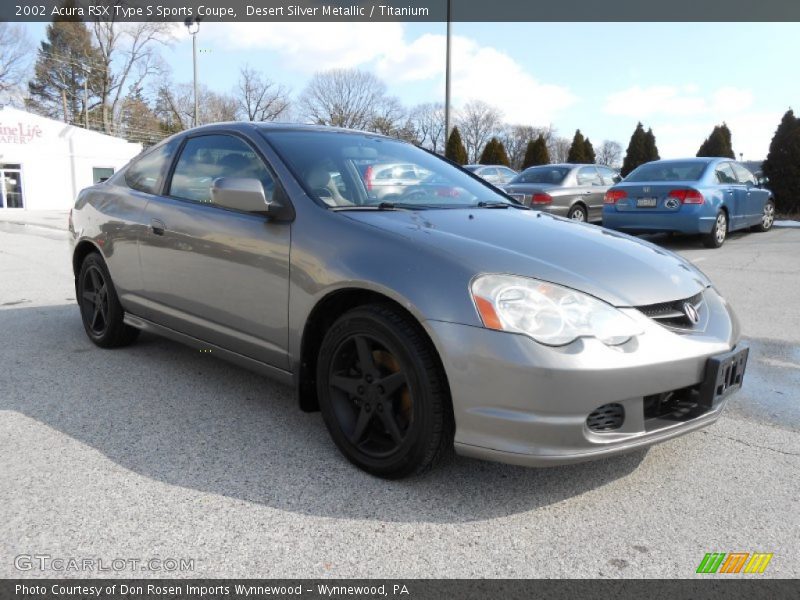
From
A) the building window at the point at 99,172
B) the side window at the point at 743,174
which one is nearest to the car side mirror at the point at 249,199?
the side window at the point at 743,174

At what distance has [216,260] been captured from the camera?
333 cm

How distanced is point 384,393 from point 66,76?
59.9 m

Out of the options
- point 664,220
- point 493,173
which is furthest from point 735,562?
point 493,173

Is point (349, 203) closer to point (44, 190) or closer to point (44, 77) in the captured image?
point (44, 190)

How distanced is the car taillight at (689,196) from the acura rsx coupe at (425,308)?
7.12m

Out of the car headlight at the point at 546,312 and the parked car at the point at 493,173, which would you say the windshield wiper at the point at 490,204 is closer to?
the car headlight at the point at 546,312

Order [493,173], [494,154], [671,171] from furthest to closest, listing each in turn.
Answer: [494,154], [493,173], [671,171]

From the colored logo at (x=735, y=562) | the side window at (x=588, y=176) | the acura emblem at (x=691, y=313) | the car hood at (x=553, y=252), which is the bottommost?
the colored logo at (x=735, y=562)

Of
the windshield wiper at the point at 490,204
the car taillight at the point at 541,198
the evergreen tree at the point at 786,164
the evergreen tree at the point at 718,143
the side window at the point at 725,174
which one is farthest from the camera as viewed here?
the evergreen tree at the point at 718,143

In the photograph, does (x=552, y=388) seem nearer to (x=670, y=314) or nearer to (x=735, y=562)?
(x=670, y=314)

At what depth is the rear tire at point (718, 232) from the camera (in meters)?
10.4

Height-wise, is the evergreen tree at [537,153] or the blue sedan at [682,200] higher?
the evergreen tree at [537,153]

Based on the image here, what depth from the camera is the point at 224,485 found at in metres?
2.62

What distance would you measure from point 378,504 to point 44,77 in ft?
202
